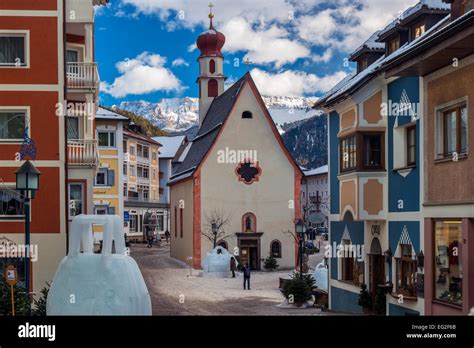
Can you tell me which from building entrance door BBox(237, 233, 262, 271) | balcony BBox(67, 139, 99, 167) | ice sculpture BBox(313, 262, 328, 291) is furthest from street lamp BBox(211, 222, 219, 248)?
balcony BBox(67, 139, 99, 167)

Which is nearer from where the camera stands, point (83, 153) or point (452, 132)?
point (452, 132)

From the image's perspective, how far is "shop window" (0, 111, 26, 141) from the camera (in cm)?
1060

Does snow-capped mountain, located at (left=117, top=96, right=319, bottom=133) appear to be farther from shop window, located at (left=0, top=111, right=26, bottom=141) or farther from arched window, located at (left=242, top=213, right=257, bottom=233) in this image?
arched window, located at (left=242, top=213, right=257, bottom=233)

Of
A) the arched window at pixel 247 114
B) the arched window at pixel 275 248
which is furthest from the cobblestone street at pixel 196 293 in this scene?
the arched window at pixel 275 248

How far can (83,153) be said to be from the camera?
41.5ft

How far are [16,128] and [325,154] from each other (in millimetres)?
4410

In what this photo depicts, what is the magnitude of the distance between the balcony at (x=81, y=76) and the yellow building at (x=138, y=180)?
99 cm

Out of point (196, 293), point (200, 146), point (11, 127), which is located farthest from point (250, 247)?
point (11, 127)

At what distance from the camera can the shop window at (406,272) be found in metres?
9.76

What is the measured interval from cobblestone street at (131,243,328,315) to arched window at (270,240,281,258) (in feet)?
16.3

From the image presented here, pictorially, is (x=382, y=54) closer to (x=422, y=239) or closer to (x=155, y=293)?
(x=422, y=239)

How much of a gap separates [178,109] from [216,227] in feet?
62.2

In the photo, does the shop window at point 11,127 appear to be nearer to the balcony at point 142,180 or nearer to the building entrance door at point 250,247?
the balcony at point 142,180

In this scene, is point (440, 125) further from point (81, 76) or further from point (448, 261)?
point (81, 76)
